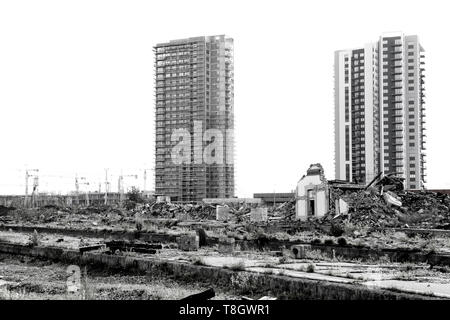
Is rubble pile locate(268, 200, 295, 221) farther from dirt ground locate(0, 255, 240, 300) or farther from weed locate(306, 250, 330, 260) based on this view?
dirt ground locate(0, 255, 240, 300)

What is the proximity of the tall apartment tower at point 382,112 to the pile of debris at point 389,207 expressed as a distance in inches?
2122

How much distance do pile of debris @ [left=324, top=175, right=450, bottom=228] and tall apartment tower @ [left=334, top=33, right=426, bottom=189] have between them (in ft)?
177

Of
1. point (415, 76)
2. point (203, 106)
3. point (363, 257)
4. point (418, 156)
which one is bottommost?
point (363, 257)

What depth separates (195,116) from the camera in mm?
89875

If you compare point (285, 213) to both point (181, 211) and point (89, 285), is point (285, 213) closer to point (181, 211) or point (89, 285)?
point (181, 211)

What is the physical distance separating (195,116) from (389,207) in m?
59.1

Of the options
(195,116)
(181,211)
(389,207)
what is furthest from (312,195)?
(195,116)

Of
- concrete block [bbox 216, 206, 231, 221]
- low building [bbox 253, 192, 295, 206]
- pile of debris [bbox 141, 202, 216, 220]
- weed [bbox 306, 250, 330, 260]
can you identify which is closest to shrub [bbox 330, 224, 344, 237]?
weed [bbox 306, 250, 330, 260]

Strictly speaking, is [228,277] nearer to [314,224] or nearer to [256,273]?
[256,273]

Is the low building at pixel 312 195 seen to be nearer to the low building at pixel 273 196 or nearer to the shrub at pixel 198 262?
the shrub at pixel 198 262

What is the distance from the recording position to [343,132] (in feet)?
313

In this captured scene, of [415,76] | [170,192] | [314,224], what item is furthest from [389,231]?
[415,76]
